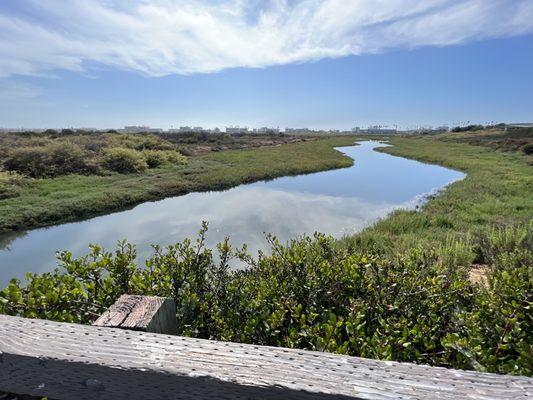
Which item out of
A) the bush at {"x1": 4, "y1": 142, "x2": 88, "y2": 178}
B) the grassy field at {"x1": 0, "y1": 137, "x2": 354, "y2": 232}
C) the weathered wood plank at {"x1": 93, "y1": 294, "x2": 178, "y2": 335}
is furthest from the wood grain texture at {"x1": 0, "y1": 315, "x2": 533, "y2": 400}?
the bush at {"x1": 4, "y1": 142, "x2": 88, "y2": 178}

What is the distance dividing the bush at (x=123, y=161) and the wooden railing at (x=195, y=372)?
29058 millimetres

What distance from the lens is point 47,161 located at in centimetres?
2609

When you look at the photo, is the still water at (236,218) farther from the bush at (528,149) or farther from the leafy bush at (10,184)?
the bush at (528,149)

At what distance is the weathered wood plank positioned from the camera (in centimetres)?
177

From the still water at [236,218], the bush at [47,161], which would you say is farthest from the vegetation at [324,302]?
the bush at [47,161]

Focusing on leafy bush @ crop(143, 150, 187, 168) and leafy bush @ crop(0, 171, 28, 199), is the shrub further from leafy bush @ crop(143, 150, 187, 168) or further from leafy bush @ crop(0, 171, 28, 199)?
leafy bush @ crop(0, 171, 28, 199)

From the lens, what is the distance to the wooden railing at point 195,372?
131cm

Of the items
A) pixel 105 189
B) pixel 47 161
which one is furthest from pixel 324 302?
pixel 47 161

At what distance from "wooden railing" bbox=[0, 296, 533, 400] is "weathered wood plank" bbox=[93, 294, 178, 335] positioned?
0.37 ft

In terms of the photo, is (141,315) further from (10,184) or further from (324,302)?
(10,184)

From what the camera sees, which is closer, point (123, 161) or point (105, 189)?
point (105, 189)

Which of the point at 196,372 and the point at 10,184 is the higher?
the point at 196,372

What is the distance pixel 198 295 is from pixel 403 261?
222 centimetres

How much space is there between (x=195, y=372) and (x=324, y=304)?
80.9 inches
